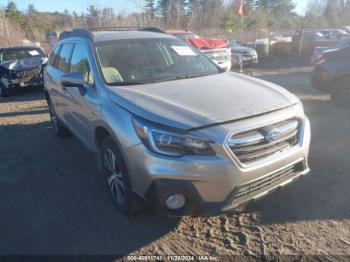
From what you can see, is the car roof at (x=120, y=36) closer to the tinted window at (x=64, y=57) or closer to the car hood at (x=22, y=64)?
the tinted window at (x=64, y=57)

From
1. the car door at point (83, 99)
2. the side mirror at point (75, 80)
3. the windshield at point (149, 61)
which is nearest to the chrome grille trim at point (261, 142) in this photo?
the windshield at point (149, 61)

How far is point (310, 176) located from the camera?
161 inches

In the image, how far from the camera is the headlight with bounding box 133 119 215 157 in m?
2.68

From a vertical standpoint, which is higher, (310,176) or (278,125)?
(278,125)

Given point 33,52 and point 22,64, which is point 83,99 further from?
point 33,52

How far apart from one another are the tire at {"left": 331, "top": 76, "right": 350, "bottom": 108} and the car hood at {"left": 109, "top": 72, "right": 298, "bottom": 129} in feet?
14.0

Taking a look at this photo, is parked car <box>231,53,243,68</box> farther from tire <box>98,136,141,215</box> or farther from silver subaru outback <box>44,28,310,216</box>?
tire <box>98,136,141,215</box>

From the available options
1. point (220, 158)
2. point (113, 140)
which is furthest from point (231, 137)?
point (113, 140)

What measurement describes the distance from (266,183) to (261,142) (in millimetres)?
386

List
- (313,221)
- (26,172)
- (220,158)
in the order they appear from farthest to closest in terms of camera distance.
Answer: (26,172) < (313,221) < (220,158)

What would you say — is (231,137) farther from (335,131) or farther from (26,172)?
(335,131)

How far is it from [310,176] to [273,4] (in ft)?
254

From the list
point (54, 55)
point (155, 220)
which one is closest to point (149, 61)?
point (155, 220)

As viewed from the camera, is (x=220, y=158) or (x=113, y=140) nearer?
(x=220, y=158)
